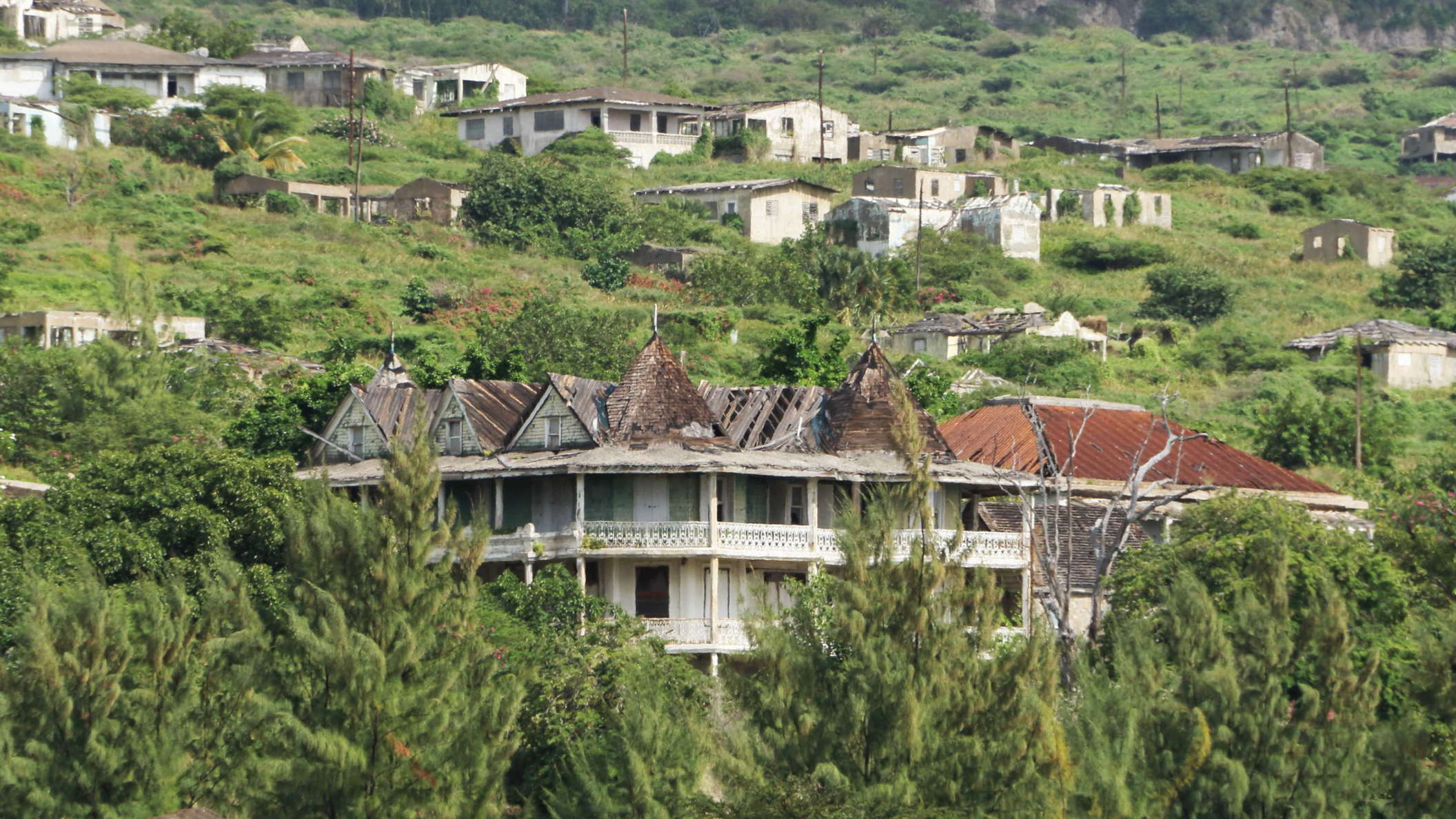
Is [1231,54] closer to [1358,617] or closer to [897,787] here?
[1358,617]

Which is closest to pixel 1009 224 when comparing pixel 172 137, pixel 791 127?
pixel 791 127

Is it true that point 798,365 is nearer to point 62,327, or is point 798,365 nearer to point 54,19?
point 62,327

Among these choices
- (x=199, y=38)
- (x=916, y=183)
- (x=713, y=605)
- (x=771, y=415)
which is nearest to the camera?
(x=713, y=605)

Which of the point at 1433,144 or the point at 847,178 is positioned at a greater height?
the point at 1433,144

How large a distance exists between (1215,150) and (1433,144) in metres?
26.3

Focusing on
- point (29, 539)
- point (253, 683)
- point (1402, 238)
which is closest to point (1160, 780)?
point (253, 683)

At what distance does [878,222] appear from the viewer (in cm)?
8925

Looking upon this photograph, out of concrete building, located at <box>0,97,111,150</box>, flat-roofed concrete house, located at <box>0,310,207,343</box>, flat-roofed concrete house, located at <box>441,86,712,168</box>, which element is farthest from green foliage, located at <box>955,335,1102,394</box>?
concrete building, located at <box>0,97,111,150</box>

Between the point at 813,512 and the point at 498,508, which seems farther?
the point at 813,512

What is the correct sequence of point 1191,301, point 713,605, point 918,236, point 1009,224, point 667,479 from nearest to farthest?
1. point 713,605
2. point 667,479
3. point 1191,301
4. point 918,236
5. point 1009,224

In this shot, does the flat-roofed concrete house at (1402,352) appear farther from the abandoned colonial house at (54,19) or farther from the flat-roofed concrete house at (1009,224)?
the abandoned colonial house at (54,19)

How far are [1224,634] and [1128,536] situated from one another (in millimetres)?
8664

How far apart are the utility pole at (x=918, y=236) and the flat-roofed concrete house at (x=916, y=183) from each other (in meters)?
0.62

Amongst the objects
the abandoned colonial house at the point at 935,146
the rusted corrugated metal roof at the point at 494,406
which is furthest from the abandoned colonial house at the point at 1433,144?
the rusted corrugated metal roof at the point at 494,406
